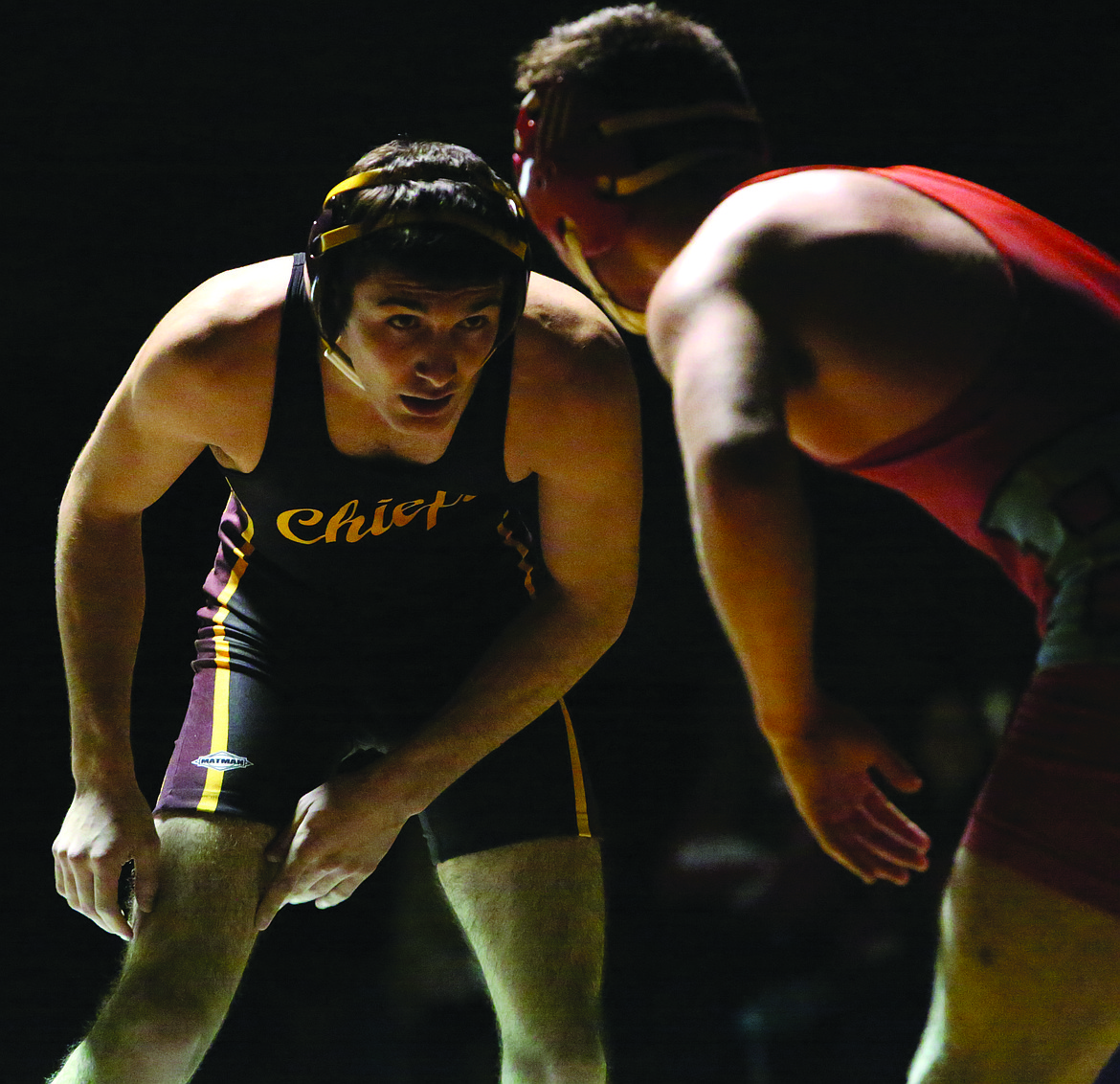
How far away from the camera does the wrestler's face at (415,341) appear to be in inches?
68.4

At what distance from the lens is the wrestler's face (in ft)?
5.70

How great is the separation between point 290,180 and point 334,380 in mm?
1962

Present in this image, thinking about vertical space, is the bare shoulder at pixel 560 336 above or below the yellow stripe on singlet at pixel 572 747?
above

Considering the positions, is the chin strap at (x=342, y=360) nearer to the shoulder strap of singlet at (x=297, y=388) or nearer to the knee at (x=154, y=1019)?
the shoulder strap of singlet at (x=297, y=388)

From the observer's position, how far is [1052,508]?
3.72 feet

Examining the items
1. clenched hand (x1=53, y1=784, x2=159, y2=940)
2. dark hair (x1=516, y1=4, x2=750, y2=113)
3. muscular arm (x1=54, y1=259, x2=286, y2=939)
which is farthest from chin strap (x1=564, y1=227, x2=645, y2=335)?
clenched hand (x1=53, y1=784, x2=159, y2=940)

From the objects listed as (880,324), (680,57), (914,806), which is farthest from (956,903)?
(914,806)

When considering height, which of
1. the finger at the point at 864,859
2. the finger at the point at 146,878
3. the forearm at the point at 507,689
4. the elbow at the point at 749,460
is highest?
the elbow at the point at 749,460

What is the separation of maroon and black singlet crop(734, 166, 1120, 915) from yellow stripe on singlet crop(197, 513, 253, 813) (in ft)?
3.40

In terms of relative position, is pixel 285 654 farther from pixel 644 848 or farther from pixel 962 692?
pixel 962 692

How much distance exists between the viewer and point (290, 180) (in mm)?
3645

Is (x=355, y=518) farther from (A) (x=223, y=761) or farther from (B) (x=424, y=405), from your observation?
(A) (x=223, y=761)

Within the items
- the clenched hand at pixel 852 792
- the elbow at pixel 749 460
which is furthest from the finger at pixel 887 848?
the elbow at pixel 749 460

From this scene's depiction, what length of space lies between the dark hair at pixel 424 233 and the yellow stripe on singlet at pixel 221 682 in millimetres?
413
